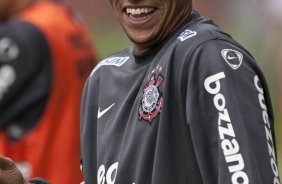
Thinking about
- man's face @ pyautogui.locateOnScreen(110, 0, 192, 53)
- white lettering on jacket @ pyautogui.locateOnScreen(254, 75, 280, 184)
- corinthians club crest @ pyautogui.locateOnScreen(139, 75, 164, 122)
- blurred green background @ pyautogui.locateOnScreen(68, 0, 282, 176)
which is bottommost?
blurred green background @ pyautogui.locateOnScreen(68, 0, 282, 176)

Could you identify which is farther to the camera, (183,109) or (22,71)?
(22,71)

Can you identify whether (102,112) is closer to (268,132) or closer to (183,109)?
(183,109)

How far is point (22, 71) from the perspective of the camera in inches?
259

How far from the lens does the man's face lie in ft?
11.4

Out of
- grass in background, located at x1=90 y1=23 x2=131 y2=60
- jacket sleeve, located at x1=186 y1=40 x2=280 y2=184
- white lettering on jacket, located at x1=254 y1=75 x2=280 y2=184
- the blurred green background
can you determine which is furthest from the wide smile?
grass in background, located at x1=90 y1=23 x2=131 y2=60

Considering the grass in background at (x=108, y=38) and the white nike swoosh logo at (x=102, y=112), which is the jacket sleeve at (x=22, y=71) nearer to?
the white nike swoosh logo at (x=102, y=112)

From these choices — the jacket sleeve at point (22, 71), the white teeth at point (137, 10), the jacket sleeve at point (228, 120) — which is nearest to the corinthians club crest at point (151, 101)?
the jacket sleeve at point (228, 120)

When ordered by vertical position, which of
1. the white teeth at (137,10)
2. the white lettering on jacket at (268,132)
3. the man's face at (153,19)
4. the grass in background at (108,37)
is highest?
the white teeth at (137,10)

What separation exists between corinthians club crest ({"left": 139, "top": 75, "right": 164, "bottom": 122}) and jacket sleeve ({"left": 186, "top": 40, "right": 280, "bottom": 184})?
0.43 ft

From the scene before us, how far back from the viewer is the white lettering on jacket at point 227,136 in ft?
10.2

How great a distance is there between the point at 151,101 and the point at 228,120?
0.30 m

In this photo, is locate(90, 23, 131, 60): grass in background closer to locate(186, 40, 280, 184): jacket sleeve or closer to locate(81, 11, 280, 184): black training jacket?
locate(81, 11, 280, 184): black training jacket

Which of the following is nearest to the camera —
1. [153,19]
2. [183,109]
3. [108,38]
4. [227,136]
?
[227,136]

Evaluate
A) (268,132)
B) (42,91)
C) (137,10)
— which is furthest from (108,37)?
(268,132)
